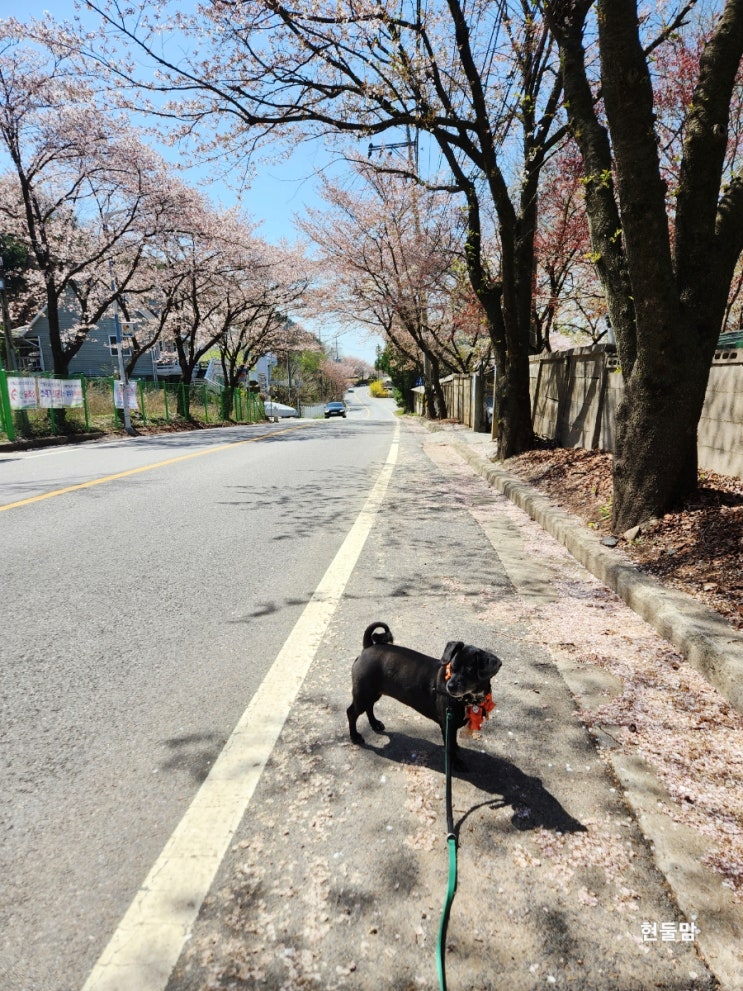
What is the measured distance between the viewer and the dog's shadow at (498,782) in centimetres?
181

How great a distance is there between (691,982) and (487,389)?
19.6 meters

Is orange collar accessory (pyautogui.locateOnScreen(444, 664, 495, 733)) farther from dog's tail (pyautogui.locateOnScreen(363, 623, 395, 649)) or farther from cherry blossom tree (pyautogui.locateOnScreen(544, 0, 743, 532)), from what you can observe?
cherry blossom tree (pyautogui.locateOnScreen(544, 0, 743, 532))

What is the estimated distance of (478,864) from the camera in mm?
1648

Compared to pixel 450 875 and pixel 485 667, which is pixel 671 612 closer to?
pixel 485 667

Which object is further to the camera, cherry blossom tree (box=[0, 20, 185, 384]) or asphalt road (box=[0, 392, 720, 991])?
cherry blossom tree (box=[0, 20, 185, 384])

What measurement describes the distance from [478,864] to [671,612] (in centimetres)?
209

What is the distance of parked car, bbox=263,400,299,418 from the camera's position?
51.5 metres

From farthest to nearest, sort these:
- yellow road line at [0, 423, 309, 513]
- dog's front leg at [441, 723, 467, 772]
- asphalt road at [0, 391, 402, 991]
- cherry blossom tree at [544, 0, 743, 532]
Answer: yellow road line at [0, 423, 309, 513], cherry blossom tree at [544, 0, 743, 532], dog's front leg at [441, 723, 467, 772], asphalt road at [0, 391, 402, 991]

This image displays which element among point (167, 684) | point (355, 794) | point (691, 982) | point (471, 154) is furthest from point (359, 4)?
point (691, 982)

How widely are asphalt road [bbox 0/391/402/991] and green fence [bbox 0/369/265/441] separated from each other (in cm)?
961

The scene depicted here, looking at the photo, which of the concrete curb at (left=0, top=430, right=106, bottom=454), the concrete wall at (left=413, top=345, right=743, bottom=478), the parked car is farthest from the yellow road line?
the parked car

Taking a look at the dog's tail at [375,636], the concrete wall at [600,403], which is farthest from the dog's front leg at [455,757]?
the concrete wall at [600,403]

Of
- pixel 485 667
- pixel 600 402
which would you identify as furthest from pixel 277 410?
pixel 485 667

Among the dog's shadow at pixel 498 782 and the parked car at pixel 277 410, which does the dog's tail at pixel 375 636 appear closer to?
the dog's shadow at pixel 498 782
